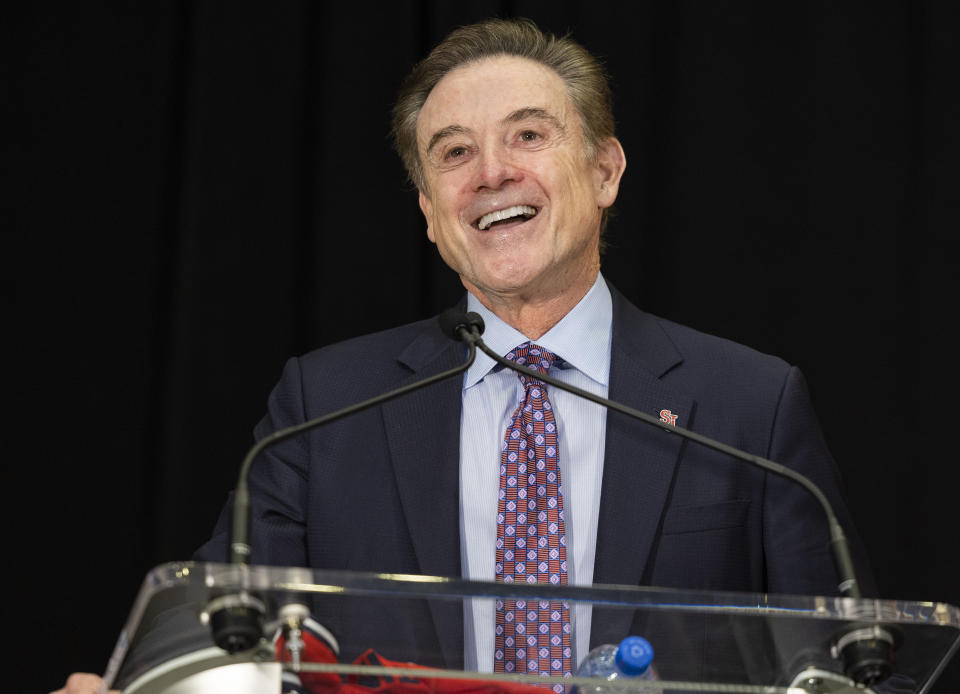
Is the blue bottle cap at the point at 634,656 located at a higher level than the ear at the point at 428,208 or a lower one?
lower

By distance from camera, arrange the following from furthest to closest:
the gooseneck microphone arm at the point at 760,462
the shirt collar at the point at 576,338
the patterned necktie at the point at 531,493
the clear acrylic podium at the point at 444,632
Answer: the shirt collar at the point at 576,338, the patterned necktie at the point at 531,493, the gooseneck microphone arm at the point at 760,462, the clear acrylic podium at the point at 444,632

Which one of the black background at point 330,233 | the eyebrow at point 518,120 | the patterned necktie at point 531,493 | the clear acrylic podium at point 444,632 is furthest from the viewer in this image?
the black background at point 330,233

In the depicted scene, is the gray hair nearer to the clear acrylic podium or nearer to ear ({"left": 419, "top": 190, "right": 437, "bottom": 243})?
ear ({"left": 419, "top": 190, "right": 437, "bottom": 243})

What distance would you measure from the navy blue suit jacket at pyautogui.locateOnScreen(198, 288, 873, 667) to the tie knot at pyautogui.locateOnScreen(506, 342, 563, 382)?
0.10 metres

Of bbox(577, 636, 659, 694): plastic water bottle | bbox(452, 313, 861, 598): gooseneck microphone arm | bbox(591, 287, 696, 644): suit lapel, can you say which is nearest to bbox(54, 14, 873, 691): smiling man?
bbox(591, 287, 696, 644): suit lapel

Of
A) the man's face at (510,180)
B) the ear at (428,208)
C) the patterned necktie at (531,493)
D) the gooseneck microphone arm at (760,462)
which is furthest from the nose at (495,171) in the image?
the gooseneck microphone arm at (760,462)

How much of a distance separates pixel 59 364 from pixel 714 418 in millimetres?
1452

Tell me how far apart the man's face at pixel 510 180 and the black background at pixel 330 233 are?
493 mm

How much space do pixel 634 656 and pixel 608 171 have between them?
1463mm

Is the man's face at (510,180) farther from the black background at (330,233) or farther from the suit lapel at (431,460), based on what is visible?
the black background at (330,233)

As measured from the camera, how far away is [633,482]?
195cm

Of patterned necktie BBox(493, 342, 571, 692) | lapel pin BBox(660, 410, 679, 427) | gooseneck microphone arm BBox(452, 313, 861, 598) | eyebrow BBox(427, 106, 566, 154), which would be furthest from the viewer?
eyebrow BBox(427, 106, 566, 154)

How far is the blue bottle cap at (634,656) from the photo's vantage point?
3.65ft

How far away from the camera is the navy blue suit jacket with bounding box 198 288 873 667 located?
1911mm
